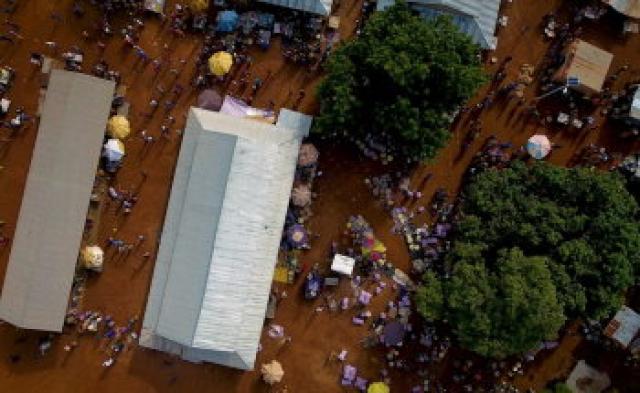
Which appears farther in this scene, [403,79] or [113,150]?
[113,150]

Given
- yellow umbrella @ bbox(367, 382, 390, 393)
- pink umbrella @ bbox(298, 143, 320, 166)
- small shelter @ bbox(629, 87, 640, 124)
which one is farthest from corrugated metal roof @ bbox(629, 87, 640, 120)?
yellow umbrella @ bbox(367, 382, 390, 393)

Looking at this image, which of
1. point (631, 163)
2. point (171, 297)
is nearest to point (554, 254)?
point (631, 163)

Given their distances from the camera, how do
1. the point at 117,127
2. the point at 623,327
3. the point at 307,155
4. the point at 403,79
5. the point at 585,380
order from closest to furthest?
the point at 403,79, the point at 117,127, the point at 307,155, the point at 623,327, the point at 585,380

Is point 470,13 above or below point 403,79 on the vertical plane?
above

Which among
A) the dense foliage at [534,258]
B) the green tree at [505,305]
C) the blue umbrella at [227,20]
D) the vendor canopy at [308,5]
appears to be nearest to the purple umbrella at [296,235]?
the dense foliage at [534,258]

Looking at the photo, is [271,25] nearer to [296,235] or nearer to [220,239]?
→ [296,235]

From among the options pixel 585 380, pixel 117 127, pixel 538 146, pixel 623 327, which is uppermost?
pixel 538 146

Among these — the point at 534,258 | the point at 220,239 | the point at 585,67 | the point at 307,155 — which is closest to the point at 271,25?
the point at 307,155

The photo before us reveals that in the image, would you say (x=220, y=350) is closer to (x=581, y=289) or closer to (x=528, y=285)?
(x=528, y=285)
